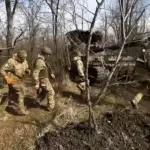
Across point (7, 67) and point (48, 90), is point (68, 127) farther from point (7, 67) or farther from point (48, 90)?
point (7, 67)

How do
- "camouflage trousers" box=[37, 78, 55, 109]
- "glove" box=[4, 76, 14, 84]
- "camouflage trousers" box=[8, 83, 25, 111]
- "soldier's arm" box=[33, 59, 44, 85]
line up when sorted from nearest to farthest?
"glove" box=[4, 76, 14, 84]
"camouflage trousers" box=[8, 83, 25, 111]
"soldier's arm" box=[33, 59, 44, 85]
"camouflage trousers" box=[37, 78, 55, 109]

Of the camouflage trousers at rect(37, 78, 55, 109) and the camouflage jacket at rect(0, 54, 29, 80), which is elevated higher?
the camouflage jacket at rect(0, 54, 29, 80)

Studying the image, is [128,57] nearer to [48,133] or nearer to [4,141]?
[48,133]

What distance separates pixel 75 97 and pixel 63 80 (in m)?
1.33

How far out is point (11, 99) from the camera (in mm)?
8820

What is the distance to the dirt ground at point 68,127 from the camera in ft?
25.1

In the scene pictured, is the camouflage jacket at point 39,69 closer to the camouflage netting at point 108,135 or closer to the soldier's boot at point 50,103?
the soldier's boot at point 50,103

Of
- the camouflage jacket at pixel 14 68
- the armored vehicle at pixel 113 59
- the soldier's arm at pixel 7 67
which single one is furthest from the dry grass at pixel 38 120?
the armored vehicle at pixel 113 59

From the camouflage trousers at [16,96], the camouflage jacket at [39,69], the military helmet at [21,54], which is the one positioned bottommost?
the camouflage trousers at [16,96]

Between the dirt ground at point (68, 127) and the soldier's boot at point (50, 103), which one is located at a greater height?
the soldier's boot at point (50, 103)

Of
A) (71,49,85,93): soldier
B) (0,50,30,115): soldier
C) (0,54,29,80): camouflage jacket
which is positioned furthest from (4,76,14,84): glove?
(71,49,85,93): soldier

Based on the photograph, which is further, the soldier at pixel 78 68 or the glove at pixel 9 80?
the soldier at pixel 78 68

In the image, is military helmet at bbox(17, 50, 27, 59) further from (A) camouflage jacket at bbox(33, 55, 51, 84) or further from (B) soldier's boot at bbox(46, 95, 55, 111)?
(B) soldier's boot at bbox(46, 95, 55, 111)

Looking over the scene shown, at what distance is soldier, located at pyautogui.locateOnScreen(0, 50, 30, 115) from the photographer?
841 cm
